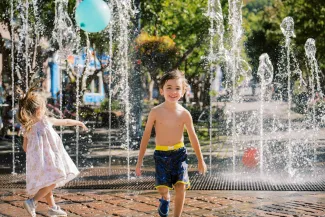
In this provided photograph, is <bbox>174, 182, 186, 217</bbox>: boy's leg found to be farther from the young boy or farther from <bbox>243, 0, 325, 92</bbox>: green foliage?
<bbox>243, 0, 325, 92</bbox>: green foliage

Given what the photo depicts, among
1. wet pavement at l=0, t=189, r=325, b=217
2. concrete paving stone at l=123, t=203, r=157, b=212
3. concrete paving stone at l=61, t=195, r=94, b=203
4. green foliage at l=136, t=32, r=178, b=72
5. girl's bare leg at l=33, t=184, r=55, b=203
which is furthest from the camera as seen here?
green foliage at l=136, t=32, r=178, b=72

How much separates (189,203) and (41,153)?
1.59m

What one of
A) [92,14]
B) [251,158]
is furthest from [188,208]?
[92,14]

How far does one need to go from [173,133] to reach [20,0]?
12.5 m

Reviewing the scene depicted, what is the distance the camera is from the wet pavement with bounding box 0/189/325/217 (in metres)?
5.03

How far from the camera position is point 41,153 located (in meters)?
4.89

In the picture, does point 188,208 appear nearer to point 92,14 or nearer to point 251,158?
point 251,158

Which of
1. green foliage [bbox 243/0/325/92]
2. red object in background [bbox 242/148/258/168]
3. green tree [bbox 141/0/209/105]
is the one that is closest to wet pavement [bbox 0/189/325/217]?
red object in background [bbox 242/148/258/168]

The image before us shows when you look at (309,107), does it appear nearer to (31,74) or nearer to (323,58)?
(323,58)

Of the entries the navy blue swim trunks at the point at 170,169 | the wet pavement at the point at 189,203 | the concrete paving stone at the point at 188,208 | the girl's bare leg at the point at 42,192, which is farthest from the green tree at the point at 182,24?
the navy blue swim trunks at the point at 170,169

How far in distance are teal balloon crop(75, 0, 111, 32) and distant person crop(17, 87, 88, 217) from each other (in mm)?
4123

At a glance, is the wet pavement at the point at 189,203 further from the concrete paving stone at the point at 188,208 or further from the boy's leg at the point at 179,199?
the boy's leg at the point at 179,199

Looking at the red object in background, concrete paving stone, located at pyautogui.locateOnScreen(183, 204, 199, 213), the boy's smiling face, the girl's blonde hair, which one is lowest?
concrete paving stone, located at pyautogui.locateOnScreen(183, 204, 199, 213)

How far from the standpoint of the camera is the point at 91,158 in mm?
10289
